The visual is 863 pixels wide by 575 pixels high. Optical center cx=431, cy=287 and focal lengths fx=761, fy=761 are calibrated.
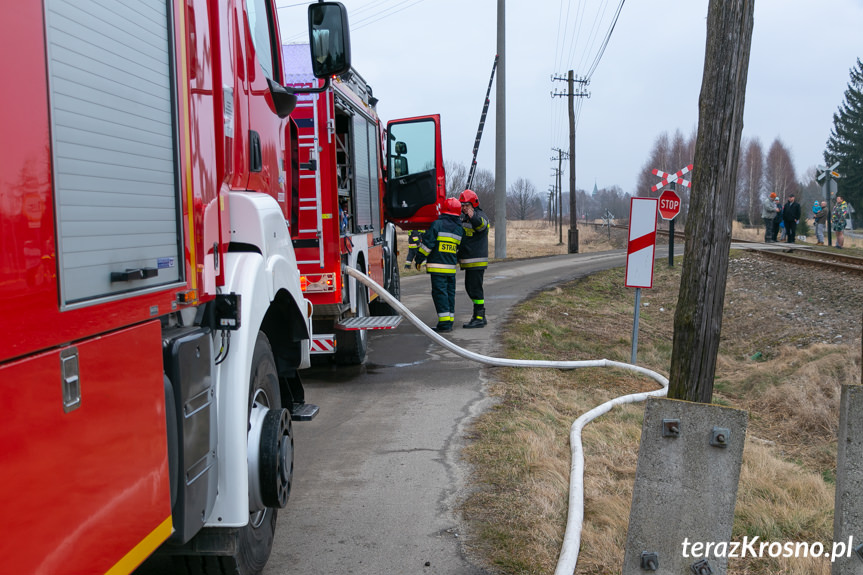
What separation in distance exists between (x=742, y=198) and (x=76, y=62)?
10251 centimetres

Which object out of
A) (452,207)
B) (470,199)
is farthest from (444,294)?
(470,199)

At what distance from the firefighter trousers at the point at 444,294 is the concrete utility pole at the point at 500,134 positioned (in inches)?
560

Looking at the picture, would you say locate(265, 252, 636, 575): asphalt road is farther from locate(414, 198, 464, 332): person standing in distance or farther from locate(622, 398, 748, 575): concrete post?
locate(622, 398, 748, 575): concrete post

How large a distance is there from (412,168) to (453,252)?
180 cm

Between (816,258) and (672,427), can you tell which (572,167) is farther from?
(672,427)

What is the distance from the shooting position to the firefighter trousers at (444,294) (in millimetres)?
9609

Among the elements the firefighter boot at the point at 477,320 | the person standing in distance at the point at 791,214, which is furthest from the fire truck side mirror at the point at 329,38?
the person standing in distance at the point at 791,214

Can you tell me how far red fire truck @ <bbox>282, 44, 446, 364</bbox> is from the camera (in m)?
6.59

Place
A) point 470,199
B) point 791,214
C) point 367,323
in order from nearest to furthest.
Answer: point 367,323, point 470,199, point 791,214

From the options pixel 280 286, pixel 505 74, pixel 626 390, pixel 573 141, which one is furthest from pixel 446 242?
pixel 573 141

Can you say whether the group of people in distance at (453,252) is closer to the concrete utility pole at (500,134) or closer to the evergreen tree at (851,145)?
the concrete utility pole at (500,134)

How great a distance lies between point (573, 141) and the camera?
32.9 meters

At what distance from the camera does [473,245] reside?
10.1 metres

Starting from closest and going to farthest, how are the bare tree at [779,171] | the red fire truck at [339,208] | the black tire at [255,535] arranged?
the black tire at [255,535] < the red fire truck at [339,208] < the bare tree at [779,171]
